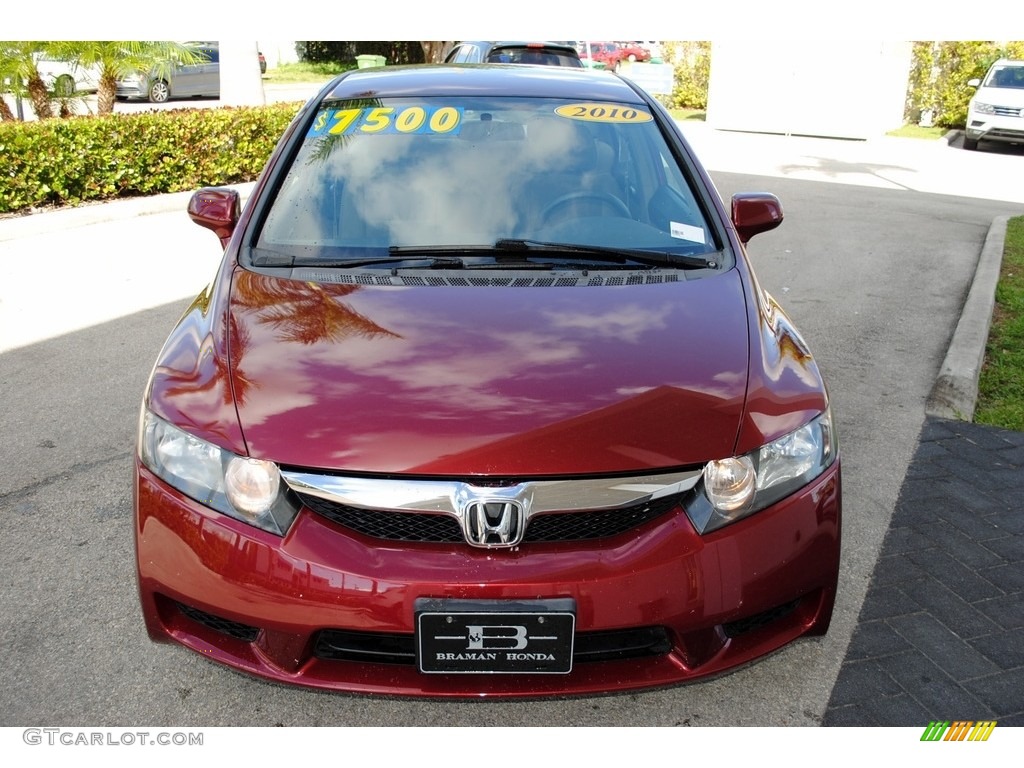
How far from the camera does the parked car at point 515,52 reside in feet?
41.2

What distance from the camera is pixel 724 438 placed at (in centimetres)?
239

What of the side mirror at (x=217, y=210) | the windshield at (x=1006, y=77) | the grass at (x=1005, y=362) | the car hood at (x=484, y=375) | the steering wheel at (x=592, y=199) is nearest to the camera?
the car hood at (x=484, y=375)

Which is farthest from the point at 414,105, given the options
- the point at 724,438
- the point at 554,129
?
the point at 724,438

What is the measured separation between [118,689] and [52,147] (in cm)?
806

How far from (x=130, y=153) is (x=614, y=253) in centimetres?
837

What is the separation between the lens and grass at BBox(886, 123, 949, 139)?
20.8 metres

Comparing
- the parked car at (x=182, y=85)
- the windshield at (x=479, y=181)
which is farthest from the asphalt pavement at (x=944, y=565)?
the parked car at (x=182, y=85)

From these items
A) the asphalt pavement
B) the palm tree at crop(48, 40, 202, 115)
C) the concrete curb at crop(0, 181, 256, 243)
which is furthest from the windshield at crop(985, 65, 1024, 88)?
the concrete curb at crop(0, 181, 256, 243)

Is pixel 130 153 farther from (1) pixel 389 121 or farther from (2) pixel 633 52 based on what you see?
(2) pixel 633 52

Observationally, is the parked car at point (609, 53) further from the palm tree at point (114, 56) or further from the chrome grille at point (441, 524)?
the chrome grille at point (441, 524)

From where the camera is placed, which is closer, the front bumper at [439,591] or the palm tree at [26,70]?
the front bumper at [439,591]

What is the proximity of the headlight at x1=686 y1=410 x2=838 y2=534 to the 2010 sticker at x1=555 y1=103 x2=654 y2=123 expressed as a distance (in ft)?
5.49

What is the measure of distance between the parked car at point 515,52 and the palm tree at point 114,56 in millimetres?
3378
